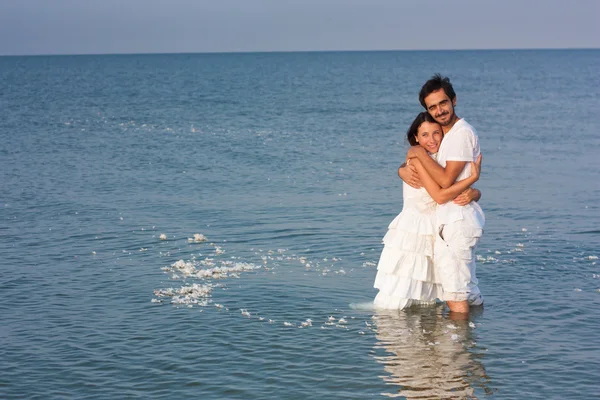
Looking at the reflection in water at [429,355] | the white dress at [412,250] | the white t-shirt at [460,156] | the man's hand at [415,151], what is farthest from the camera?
the white dress at [412,250]

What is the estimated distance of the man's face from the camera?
9352 mm

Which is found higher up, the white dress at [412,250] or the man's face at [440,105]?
the man's face at [440,105]

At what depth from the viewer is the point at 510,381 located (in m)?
8.52

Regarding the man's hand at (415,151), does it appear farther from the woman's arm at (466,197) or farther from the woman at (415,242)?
the woman's arm at (466,197)

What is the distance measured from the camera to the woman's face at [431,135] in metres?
9.66

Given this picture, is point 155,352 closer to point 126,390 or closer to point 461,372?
point 126,390

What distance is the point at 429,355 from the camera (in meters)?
9.23

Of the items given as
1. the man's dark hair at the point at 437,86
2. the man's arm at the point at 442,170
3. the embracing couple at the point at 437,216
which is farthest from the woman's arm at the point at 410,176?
the man's dark hair at the point at 437,86

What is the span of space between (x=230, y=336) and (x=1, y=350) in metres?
2.56

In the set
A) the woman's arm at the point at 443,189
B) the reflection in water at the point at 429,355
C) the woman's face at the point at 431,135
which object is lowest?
the reflection in water at the point at 429,355

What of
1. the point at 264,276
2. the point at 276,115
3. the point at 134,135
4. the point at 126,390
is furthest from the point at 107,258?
the point at 276,115

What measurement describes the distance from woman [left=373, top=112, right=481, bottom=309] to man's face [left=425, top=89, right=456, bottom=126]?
0.64 feet

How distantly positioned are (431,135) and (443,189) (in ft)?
2.19

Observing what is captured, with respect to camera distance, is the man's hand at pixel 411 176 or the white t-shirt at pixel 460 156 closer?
the white t-shirt at pixel 460 156
